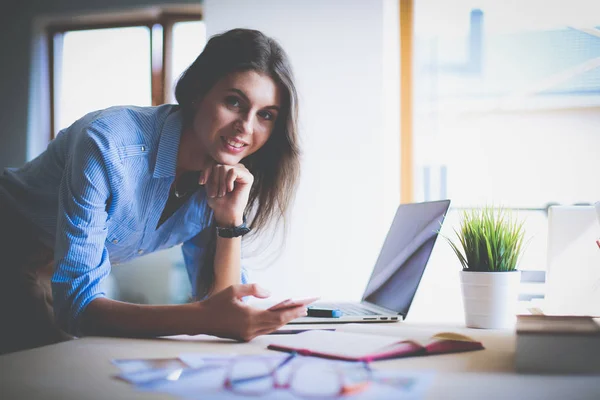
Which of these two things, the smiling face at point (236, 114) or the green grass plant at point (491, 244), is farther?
the smiling face at point (236, 114)

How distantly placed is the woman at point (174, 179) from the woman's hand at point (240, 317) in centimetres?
25

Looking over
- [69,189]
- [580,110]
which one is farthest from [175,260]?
[580,110]

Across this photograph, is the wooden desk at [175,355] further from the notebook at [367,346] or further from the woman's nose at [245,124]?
the woman's nose at [245,124]

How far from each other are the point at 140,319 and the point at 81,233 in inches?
7.8

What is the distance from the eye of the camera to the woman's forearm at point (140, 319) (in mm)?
949

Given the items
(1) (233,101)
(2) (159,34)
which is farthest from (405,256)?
(2) (159,34)

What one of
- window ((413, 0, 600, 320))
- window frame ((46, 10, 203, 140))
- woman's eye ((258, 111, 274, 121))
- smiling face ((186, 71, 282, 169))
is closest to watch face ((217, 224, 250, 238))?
smiling face ((186, 71, 282, 169))

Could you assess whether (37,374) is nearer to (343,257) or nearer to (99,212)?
(99,212)

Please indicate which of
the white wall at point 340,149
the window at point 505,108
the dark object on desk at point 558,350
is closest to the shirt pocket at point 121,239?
the dark object on desk at point 558,350

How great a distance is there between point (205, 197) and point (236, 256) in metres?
0.17

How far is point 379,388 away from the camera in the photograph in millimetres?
614

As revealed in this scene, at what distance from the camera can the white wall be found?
2.69 metres

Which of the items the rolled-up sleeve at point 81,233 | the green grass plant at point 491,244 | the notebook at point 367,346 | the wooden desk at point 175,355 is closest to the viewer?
the wooden desk at point 175,355

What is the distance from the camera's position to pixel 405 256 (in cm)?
139
